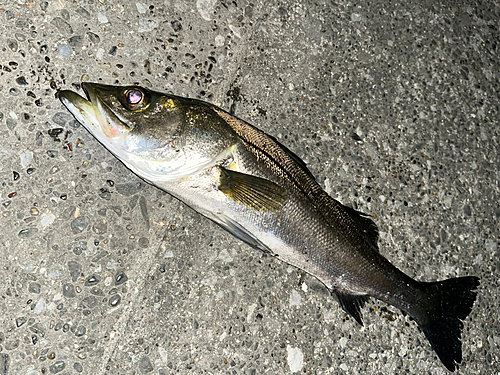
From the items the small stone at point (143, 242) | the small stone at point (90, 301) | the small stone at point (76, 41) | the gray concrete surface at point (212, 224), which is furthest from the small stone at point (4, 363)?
the small stone at point (76, 41)

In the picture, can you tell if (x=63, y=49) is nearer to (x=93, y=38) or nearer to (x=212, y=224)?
(x=93, y=38)

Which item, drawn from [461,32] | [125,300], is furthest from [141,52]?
[461,32]

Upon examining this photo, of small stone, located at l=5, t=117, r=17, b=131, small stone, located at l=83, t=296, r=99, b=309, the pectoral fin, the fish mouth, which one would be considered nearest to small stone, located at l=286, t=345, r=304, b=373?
the pectoral fin

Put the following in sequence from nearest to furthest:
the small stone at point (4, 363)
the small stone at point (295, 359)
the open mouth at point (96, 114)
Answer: the open mouth at point (96, 114), the small stone at point (4, 363), the small stone at point (295, 359)

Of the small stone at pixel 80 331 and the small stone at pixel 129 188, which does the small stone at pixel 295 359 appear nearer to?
the small stone at pixel 80 331

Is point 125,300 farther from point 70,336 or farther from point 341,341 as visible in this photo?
point 341,341

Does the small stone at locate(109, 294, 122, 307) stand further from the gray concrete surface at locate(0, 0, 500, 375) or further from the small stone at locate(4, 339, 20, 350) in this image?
the small stone at locate(4, 339, 20, 350)

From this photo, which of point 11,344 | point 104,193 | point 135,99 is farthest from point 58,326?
point 135,99
